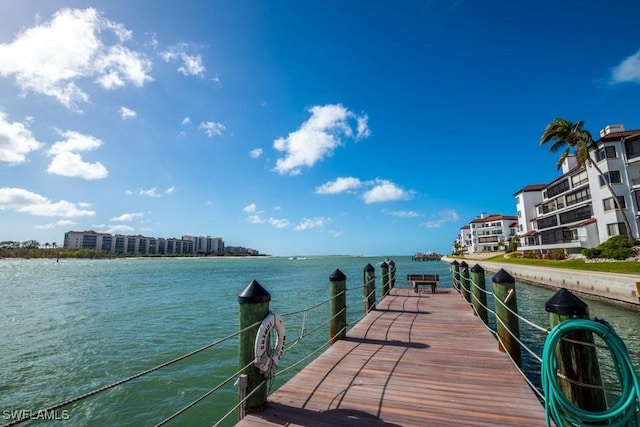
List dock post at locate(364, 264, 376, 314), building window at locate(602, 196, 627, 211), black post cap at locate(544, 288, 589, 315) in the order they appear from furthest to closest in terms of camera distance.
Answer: building window at locate(602, 196, 627, 211), dock post at locate(364, 264, 376, 314), black post cap at locate(544, 288, 589, 315)

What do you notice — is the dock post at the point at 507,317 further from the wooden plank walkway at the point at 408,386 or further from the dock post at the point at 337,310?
the dock post at the point at 337,310

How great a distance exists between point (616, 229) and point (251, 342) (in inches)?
1743

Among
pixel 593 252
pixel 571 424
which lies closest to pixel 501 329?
pixel 571 424

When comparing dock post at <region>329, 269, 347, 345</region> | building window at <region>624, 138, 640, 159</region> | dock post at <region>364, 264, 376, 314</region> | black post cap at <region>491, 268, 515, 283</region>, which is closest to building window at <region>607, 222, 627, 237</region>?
building window at <region>624, 138, 640, 159</region>

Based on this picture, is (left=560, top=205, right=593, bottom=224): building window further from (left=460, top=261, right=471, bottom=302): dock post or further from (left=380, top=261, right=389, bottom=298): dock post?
(left=380, top=261, right=389, bottom=298): dock post

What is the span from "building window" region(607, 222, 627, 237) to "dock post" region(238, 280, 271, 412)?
143 feet

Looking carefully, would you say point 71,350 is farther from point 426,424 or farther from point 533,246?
point 533,246

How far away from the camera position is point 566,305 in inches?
118

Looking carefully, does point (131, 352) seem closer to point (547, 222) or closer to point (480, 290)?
point (480, 290)

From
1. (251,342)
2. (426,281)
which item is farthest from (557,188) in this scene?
(251,342)

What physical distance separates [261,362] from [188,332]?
12.0 m

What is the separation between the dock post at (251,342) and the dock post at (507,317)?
4.38 metres

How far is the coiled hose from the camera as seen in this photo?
253 centimetres

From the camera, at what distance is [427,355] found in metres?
5.82
